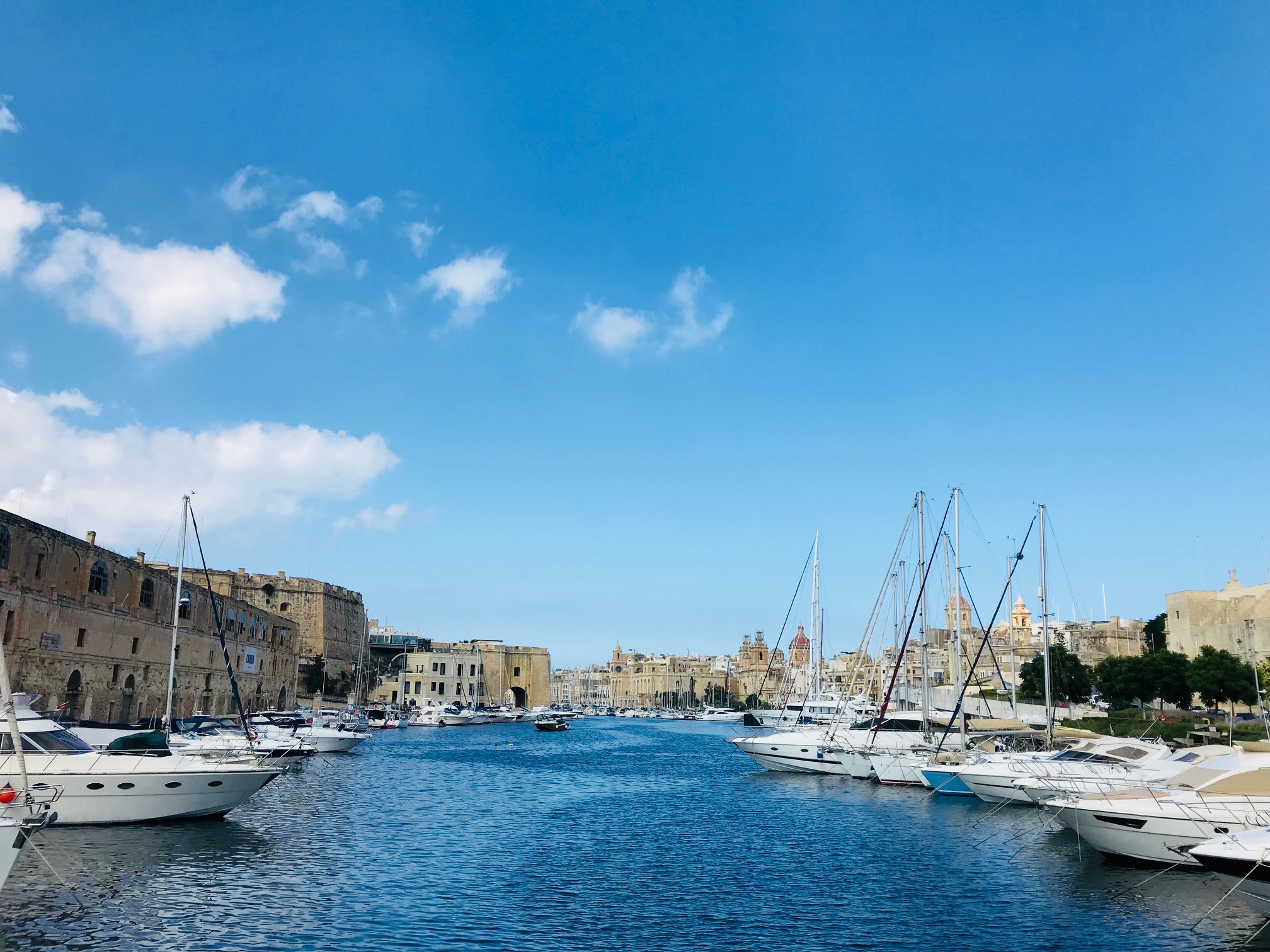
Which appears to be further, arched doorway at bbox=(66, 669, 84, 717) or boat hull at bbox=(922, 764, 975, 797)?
arched doorway at bbox=(66, 669, 84, 717)

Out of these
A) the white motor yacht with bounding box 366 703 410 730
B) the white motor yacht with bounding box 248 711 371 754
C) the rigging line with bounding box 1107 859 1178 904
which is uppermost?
the white motor yacht with bounding box 248 711 371 754

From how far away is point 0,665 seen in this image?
13.3 meters

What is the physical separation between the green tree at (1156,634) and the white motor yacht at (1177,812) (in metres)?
84.9

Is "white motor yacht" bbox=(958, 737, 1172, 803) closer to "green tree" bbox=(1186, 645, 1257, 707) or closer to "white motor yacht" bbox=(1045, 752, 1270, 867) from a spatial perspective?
"white motor yacht" bbox=(1045, 752, 1270, 867)

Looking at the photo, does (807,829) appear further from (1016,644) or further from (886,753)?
(1016,644)

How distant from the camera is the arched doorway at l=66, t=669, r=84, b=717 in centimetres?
3841

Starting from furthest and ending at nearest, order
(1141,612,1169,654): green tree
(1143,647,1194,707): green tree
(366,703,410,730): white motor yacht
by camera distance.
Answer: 1. (1141,612,1169,654): green tree
2. (366,703,410,730): white motor yacht
3. (1143,647,1194,707): green tree

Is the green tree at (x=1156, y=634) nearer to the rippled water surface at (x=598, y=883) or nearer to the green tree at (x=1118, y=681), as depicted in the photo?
the green tree at (x=1118, y=681)

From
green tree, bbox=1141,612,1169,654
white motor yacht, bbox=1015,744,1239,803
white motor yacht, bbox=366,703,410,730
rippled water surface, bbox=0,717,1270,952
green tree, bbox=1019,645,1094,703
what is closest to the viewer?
rippled water surface, bbox=0,717,1270,952

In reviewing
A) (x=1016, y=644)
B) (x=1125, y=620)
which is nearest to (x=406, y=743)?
(x=1016, y=644)

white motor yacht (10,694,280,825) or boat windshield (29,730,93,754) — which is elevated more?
boat windshield (29,730,93,754)

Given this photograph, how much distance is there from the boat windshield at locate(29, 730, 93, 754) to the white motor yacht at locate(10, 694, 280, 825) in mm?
14

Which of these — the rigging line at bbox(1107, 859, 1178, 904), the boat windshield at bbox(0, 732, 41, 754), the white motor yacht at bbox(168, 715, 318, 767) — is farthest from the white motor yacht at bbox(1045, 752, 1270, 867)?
the boat windshield at bbox(0, 732, 41, 754)

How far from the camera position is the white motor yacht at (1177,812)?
1866 centimetres
